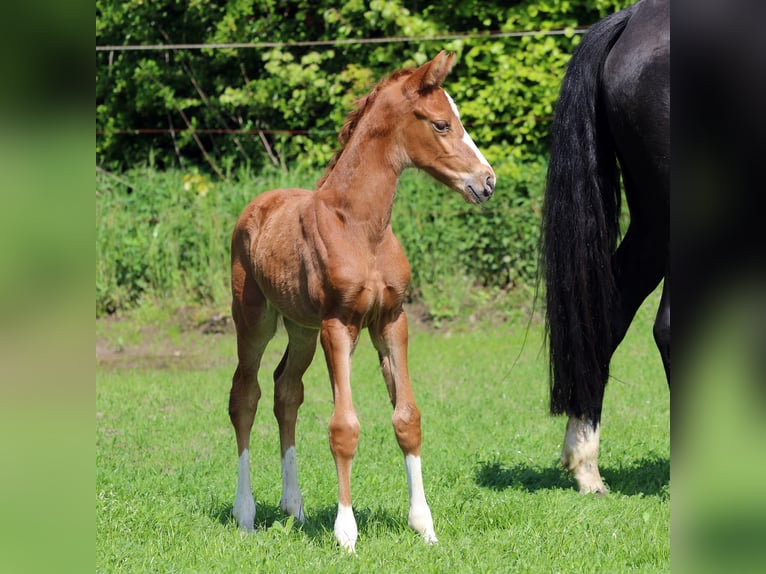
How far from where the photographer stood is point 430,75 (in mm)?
4152

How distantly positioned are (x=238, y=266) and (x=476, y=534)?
1866mm

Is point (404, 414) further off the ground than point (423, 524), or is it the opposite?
point (404, 414)

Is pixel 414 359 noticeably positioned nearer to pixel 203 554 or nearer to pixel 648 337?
pixel 648 337

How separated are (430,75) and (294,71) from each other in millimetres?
9547

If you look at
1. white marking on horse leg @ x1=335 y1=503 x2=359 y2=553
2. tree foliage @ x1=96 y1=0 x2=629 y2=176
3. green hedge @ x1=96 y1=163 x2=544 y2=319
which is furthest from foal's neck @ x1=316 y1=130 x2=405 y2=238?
tree foliage @ x1=96 y1=0 x2=629 y2=176

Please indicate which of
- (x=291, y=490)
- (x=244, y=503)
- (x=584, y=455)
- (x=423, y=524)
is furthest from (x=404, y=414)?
(x=584, y=455)

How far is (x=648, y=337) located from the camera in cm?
1007

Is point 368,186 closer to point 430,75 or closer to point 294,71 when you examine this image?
point 430,75

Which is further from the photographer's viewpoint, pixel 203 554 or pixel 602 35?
pixel 602 35

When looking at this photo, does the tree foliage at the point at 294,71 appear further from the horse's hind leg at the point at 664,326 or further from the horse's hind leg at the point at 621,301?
the horse's hind leg at the point at 664,326

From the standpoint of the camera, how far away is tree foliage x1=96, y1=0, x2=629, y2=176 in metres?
12.5

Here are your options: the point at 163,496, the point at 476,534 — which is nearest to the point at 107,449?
the point at 163,496

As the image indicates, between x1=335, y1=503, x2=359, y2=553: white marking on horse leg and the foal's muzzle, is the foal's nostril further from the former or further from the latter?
x1=335, y1=503, x2=359, y2=553: white marking on horse leg
